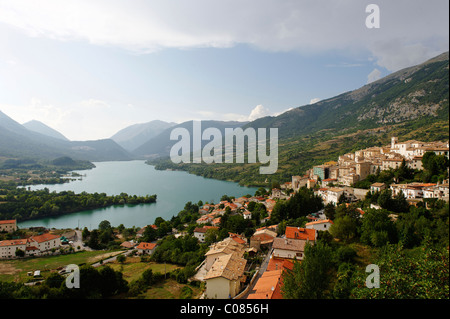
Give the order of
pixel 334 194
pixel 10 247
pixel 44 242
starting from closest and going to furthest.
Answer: pixel 334 194, pixel 10 247, pixel 44 242

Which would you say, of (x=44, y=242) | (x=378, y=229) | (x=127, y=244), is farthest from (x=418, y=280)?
(x=44, y=242)

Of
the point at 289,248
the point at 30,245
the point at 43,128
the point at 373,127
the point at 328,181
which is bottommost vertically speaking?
the point at 30,245

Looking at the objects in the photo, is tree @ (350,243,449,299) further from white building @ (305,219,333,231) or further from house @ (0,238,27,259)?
house @ (0,238,27,259)

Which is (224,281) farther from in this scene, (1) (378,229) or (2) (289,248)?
(1) (378,229)

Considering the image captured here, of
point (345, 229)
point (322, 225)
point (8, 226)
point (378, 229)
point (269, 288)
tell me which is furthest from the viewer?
point (8, 226)

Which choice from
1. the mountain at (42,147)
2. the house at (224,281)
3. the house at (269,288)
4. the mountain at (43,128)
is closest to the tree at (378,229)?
the house at (269,288)

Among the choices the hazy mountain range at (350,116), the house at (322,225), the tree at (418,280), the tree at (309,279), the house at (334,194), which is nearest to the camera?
the tree at (418,280)

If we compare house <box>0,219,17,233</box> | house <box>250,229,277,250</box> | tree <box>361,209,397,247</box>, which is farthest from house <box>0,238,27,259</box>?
tree <box>361,209,397,247</box>

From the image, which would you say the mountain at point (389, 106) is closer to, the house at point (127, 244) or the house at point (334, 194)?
the house at point (334, 194)
